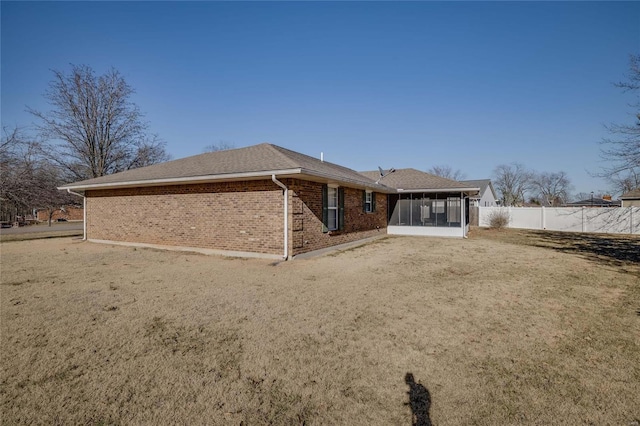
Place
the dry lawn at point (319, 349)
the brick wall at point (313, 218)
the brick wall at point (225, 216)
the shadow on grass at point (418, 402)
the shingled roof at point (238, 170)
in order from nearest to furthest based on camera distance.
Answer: the shadow on grass at point (418, 402) < the dry lawn at point (319, 349) < the shingled roof at point (238, 170) < the brick wall at point (313, 218) < the brick wall at point (225, 216)

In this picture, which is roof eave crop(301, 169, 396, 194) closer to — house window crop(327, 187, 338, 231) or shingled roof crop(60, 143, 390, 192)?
shingled roof crop(60, 143, 390, 192)

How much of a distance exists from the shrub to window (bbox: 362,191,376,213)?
520 inches

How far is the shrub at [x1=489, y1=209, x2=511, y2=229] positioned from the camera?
23047mm

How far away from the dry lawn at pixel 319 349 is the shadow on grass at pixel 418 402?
1cm

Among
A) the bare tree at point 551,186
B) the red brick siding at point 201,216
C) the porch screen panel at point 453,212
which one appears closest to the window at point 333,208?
the red brick siding at point 201,216

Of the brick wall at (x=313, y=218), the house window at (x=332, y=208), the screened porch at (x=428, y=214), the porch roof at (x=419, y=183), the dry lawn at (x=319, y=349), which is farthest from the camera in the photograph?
the screened porch at (x=428, y=214)

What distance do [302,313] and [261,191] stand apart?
5535mm

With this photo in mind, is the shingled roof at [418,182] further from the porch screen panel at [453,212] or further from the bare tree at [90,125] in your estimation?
the bare tree at [90,125]

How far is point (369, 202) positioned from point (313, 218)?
579 centimetres

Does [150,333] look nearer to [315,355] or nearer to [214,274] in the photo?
[315,355]

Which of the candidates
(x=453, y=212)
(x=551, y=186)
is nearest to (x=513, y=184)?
(x=551, y=186)

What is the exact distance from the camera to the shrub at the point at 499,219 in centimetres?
2305

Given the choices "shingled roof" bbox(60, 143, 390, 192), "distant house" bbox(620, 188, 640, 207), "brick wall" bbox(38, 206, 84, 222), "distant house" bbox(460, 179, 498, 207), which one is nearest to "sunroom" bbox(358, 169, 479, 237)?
"shingled roof" bbox(60, 143, 390, 192)

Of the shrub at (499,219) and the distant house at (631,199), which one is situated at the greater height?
the distant house at (631,199)
